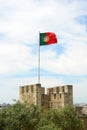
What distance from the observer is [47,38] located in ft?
168

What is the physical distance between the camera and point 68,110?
165ft

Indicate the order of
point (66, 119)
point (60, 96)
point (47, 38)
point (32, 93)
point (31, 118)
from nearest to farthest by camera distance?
point (31, 118) < point (66, 119) < point (47, 38) < point (32, 93) < point (60, 96)

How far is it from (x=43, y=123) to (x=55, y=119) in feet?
12.7

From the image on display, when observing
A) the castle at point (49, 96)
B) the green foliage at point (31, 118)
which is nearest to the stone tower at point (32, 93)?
the castle at point (49, 96)

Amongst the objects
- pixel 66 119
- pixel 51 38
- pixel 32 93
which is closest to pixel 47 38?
pixel 51 38

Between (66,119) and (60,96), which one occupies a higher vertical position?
(60,96)

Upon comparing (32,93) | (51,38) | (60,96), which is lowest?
(60,96)

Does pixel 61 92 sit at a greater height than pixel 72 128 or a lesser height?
greater

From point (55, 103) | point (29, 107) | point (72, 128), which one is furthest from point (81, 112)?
point (29, 107)

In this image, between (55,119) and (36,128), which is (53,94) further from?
(36,128)

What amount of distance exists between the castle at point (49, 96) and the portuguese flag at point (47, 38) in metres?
5.40

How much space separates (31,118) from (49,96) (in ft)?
34.3

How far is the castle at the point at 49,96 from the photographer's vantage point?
54.7m

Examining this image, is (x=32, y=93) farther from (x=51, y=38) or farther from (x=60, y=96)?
(x=51, y=38)
